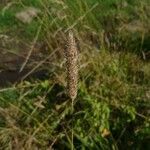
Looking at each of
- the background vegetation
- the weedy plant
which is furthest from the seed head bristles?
the background vegetation

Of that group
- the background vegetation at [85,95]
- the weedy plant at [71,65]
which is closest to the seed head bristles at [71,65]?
the weedy plant at [71,65]

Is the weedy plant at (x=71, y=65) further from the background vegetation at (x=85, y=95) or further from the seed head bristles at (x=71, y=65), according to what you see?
the background vegetation at (x=85, y=95)

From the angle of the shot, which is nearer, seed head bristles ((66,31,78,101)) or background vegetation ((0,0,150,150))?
seed head bristles ((66,31,78,101))

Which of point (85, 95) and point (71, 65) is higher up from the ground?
point (71, 65)

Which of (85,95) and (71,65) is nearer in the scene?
(71,65)

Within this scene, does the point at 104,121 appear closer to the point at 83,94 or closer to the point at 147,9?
the point at 83,94

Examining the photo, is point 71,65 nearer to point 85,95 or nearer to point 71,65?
point 71,65

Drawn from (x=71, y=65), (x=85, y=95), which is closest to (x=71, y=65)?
(x=71, y=65)

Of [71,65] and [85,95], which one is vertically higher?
[71,65]

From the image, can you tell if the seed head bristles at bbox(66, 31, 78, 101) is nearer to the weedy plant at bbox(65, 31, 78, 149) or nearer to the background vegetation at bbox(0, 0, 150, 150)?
the weedy plant at bbox(65, 31, 78, 149)
